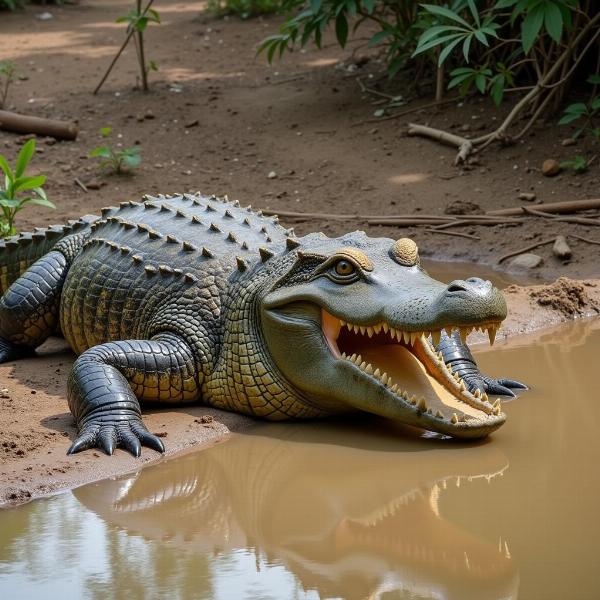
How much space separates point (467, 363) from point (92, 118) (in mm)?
6758

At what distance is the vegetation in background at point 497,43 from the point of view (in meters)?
8.66

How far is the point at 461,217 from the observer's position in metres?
8.61

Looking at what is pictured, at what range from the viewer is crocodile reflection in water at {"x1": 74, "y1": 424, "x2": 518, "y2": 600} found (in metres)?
3.77

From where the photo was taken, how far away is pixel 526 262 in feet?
26.0

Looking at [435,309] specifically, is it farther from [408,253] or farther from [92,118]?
[92,118]

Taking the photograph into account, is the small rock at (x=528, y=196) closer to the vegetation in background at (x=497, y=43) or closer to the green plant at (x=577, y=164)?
the green plant at (x=577, y=164)

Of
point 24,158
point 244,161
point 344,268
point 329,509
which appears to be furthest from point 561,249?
point 329,509

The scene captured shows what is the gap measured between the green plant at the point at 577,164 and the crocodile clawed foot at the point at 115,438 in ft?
16.9

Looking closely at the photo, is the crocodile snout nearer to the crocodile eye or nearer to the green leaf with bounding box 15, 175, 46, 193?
the crocodile eye

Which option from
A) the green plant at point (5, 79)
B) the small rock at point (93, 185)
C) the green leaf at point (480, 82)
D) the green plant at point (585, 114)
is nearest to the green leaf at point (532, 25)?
the green leaf at point (480, 82)

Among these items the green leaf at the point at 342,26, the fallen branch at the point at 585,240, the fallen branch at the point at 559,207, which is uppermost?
the green leaf at the point at 342,26

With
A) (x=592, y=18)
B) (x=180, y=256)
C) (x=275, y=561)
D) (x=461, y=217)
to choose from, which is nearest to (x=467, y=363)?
(x=180, y=256)

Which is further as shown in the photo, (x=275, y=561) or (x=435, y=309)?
(x=435, y=309)

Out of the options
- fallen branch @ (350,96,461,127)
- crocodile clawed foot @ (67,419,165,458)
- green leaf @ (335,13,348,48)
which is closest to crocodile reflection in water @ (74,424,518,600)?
crocodile clawed foot @ (67,419,165,458)
